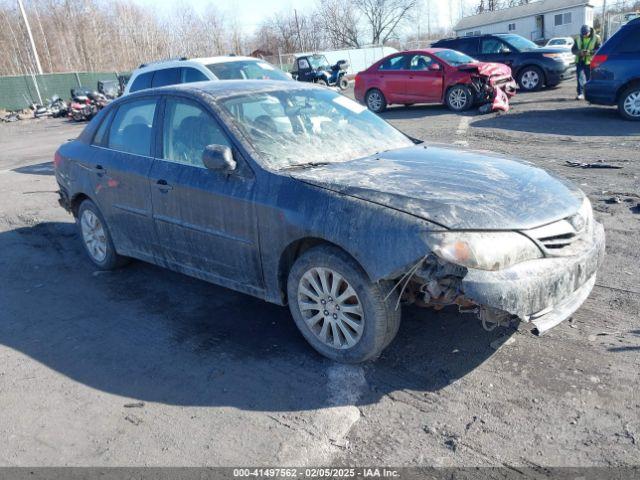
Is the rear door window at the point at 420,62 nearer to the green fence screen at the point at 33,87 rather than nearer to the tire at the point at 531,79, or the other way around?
the tire at the point at 531,79

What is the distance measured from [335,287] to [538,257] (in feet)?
3.94

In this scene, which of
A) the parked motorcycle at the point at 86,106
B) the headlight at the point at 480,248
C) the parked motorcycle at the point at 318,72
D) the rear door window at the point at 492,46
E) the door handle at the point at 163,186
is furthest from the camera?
the parked motorcycle at the point at 318,72

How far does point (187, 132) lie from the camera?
4344 millimetres

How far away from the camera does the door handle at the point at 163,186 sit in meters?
4.29

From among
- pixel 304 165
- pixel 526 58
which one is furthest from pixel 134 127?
pixel 526 58

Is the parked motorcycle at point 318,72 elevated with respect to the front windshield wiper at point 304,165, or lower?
elevated

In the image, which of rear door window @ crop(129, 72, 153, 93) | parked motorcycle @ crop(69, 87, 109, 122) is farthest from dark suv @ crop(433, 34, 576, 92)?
parked motorcycle @ crop(69, 87, 109, 122)

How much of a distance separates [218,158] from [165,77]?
694cm

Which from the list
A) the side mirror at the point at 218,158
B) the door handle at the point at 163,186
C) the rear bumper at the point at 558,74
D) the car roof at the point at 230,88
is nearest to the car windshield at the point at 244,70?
the car roof at the point at 230,88

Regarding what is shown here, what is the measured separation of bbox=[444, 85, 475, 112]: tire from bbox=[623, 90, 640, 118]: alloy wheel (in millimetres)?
4159

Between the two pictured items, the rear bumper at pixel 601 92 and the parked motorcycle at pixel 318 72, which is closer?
the rear bumper at pixel 601 92

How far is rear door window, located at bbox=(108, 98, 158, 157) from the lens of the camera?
15.4ft

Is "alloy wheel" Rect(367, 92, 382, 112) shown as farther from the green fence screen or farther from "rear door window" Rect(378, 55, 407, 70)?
the green fence screen

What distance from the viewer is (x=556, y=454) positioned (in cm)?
264
